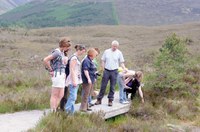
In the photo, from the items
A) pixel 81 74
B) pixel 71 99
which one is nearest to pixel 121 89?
pixel 81 74

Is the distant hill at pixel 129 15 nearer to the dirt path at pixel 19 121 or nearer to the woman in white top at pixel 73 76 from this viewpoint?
the dirt path at pixel 19 121

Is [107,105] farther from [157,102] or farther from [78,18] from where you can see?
[78,18]

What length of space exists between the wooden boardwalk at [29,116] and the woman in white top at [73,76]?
0.64 meters

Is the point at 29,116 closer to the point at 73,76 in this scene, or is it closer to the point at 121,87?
the point at 73,76

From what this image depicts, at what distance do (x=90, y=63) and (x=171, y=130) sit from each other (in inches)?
99.9

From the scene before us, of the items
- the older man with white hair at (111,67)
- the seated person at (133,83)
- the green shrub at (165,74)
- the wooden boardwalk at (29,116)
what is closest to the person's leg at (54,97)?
the wooden boardwalk at (29,116)

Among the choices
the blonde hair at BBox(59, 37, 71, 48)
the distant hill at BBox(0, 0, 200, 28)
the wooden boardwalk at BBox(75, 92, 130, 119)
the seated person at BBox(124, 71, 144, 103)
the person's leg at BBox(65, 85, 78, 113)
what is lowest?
the wooden boardwalk at BBox(75, 92, 130, 119)

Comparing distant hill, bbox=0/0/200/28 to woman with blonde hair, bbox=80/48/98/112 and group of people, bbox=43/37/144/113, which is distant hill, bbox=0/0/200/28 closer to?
group of people, bbox=43/37/144/113

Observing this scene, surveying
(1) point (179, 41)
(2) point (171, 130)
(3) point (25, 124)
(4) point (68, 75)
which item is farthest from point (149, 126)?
(1) point (179, 41)

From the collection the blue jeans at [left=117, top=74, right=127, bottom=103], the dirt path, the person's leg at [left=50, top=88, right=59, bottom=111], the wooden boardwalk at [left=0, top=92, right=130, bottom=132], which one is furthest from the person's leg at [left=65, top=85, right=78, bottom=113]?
the blue jeans at [left=117, top=74, right=127, bottom=103]

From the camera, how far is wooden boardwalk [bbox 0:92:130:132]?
864cm

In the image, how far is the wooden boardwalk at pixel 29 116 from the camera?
28.3 feet

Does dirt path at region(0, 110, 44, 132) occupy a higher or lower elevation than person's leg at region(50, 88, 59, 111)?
lower

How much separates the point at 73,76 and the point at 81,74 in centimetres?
78
